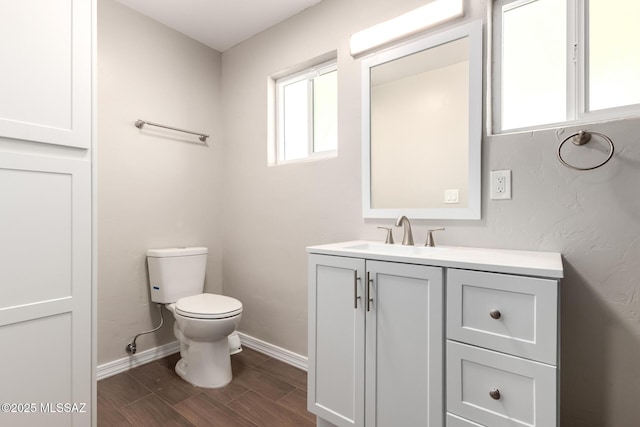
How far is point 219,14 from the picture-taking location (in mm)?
2182

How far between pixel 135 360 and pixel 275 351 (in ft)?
3.07

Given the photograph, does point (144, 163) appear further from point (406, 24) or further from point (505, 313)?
point (505, 313)

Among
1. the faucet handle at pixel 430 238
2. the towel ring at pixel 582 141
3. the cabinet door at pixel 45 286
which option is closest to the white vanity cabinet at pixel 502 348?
the faucet handle at pixel 430 238

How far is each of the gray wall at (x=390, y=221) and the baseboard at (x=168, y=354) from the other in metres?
0.06

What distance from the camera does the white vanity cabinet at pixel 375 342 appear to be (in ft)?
3.75

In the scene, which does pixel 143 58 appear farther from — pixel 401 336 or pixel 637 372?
pixel 637 372

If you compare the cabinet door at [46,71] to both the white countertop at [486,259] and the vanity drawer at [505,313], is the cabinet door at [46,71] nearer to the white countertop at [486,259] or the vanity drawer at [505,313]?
the white countertop at [486,259]

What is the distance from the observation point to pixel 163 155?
231cm

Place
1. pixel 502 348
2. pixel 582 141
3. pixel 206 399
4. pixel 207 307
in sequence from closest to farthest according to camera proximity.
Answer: pixel 502 348, pixel 582 141, pixel 206 399, pixel 207 307

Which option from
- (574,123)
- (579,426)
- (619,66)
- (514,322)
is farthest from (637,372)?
(619,66)

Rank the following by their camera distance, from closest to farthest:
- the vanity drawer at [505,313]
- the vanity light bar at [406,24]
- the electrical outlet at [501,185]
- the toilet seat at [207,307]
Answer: the vanity drawer at [505,313] < the electrical outlet at [501,185] < the vanity light bar at [406,24] < the toilet seat at [207,307]

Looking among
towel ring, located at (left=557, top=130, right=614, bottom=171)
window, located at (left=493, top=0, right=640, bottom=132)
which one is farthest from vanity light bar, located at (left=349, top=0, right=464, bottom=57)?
towel ring, located at (left=557, top=130, right=614, bottom=171)

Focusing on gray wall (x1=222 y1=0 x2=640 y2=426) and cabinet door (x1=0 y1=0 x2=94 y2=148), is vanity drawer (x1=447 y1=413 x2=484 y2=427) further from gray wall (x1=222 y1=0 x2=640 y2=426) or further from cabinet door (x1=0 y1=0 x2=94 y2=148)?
cabinet door (x1=0 y1=0 x2=94 y2=148)

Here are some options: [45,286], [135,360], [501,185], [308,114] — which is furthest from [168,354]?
[501,185]
